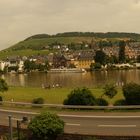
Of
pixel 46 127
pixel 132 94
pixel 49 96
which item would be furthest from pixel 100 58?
pixel 46 127

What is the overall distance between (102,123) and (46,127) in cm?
455

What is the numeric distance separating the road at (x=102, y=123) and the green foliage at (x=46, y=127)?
1429 millimetres

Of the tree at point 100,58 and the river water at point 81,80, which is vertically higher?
the tree at point 100,58

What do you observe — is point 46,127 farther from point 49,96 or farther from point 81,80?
point 81,80

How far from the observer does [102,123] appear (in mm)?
25547

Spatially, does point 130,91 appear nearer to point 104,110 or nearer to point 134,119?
point 104,110

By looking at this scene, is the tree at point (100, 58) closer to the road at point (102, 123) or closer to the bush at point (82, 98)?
the bush at point (82, 98)

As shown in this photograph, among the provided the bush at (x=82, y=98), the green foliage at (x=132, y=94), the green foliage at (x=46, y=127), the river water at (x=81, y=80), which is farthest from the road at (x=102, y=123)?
the river water at (x=81, y=80)

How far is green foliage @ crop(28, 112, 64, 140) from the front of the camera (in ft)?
72.8

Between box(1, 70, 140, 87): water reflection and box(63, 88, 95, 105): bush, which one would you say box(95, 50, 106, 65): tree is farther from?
box(63, 88, 95, 105): bush

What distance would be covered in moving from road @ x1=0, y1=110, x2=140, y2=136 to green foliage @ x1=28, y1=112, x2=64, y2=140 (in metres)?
1.43

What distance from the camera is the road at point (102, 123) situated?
76.6 feet

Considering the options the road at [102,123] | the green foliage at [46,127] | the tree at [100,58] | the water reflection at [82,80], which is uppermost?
the green foliage at [46,127]

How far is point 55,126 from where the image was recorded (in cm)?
2223
